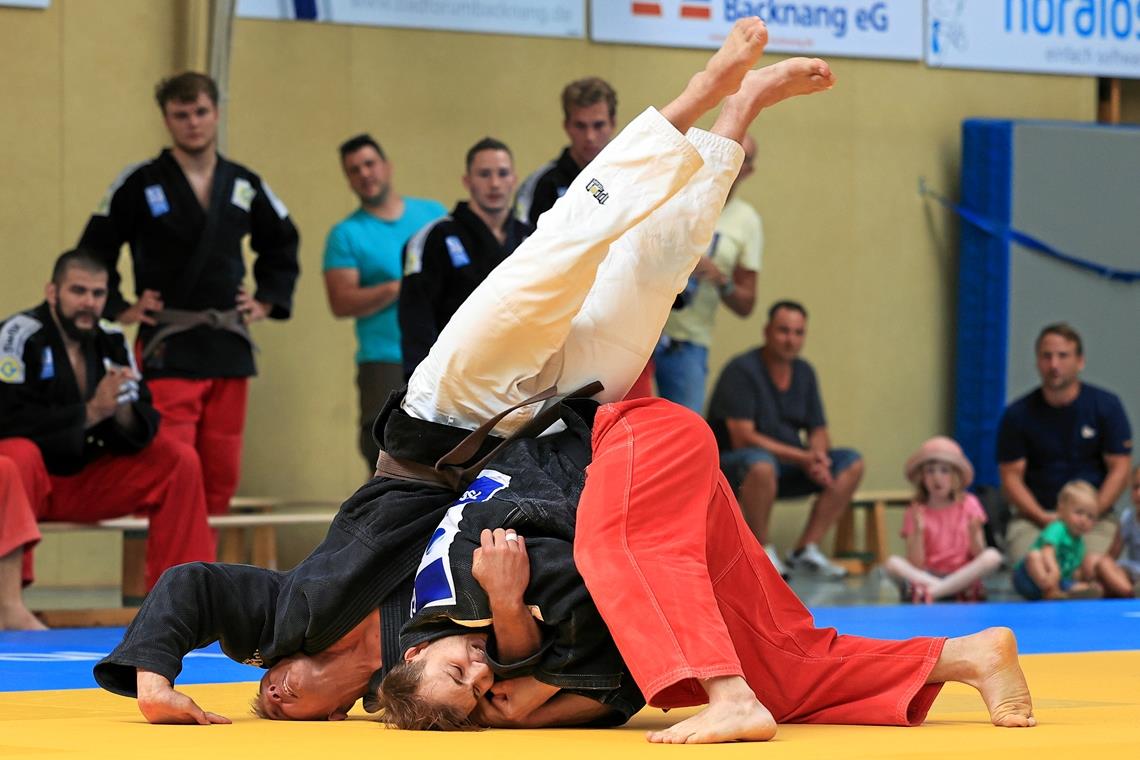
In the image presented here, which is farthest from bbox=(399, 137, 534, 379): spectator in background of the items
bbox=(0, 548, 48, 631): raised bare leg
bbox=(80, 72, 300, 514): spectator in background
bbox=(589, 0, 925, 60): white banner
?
bbox=(589, 0, 925, 60): white banner

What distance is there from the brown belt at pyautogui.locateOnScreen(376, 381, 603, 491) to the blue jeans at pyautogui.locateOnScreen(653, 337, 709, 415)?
4.12m

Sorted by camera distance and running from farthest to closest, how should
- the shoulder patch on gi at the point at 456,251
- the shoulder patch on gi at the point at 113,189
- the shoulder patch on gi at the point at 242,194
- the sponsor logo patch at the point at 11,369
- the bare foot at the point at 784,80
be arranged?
1. the shoulder patch on gi at the point at 242,194
2. the shoulder patch on gi at the point at 113,189
3. the shoulder patch on gi at the point at 456,251
4. the sponsor logo patch at the point at 11,369
5. the bare foot at the point at 784,80

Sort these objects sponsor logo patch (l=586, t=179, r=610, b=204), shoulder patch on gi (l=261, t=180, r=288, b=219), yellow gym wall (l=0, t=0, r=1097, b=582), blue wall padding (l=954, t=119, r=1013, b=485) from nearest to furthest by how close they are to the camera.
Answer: sponsor logo patch (l=586, t=179, r=610, b=204), shoulder patch on gi (l=261, t=180, r=288, b=219), yellow gym wall (l=0, t=0, r=1097, b=582), blue wall padding (l=954, t=119, r=1013, b=485)

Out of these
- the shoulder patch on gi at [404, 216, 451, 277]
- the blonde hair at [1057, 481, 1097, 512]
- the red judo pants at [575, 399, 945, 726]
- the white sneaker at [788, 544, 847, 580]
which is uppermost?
the shoulder patch on gi at [404, 216, 451, 277]

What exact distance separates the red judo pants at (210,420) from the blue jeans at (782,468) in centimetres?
219

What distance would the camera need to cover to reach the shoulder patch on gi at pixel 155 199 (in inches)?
245

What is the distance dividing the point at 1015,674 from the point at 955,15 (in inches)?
292

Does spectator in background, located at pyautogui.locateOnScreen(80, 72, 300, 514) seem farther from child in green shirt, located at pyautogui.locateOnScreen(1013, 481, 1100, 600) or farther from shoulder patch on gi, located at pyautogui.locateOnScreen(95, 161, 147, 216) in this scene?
child in green shirt, located at pyautogui.locateOnScreen(1013, 481, 1100, 600)

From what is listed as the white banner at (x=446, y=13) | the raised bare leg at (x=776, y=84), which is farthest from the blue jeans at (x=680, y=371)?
the raised bare leg at (x=776, y=84)

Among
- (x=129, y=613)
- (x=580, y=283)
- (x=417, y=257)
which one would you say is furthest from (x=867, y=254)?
(x=580, y=283)

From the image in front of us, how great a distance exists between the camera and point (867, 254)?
972 cm

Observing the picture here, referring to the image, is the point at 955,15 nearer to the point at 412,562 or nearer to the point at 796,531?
the point at 796,531

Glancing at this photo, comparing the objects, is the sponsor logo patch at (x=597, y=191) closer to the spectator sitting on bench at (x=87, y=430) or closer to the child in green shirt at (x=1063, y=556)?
the spectator sitting on bench at (x=87, y=430)

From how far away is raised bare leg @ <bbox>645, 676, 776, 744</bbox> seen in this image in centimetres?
244
